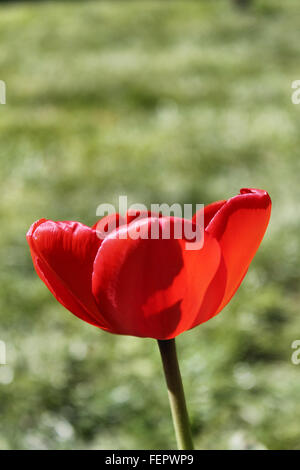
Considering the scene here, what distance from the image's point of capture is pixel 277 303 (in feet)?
7.12

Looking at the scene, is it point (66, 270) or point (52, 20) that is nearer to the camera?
point (66, 270)

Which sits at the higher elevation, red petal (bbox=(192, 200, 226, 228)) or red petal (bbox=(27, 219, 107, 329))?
red petal (bbox=(192, 200, 226, 228))

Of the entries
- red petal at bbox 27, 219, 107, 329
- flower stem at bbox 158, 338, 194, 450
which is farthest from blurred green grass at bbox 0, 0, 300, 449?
red petal at bbox 27, 219, 107, 329

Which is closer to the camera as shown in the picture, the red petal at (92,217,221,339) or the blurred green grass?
the red petal at (92,217,221,339)

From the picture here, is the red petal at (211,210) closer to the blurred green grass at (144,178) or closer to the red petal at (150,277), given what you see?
the red petal at (150,277)

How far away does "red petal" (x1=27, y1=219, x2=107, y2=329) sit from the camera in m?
0.71

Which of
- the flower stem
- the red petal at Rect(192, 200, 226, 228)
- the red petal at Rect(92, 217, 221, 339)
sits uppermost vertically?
the red petal at Rect(192, 200, 226, 228)

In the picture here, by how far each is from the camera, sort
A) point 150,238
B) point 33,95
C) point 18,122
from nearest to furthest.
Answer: point 150,238 < point 18,122 < point 33,95

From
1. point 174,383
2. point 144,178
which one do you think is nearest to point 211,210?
point 174,383

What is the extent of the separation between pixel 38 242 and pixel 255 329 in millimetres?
1397

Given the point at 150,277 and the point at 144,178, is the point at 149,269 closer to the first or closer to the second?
the point at 150,277

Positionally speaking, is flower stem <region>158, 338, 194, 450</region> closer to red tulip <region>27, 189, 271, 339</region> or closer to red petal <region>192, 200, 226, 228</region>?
red tulip <region>27, 189, 271, 339</region>

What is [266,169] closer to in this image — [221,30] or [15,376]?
[15,376]

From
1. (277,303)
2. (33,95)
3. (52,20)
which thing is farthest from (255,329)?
(52,20)
